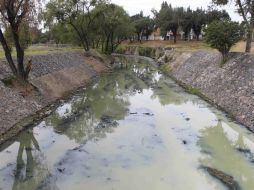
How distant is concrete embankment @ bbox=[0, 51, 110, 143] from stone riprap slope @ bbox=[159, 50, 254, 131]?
14.5 meters

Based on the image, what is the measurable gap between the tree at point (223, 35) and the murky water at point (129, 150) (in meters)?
8.59

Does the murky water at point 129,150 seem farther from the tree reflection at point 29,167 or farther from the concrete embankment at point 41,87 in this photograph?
the concrete embankment at point 41,87

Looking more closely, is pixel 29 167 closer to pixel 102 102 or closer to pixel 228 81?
pixel 102 102

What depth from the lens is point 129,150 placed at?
20.3m

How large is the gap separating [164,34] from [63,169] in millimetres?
100457

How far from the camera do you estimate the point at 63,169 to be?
17.8m

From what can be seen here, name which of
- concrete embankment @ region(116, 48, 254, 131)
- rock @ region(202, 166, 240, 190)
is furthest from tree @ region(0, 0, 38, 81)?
rock @ region(202, 166, 240, 190)

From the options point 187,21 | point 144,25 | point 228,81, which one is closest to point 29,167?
point 228,81

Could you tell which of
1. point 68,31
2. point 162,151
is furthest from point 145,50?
point 162,151

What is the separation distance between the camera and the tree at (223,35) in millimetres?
37250

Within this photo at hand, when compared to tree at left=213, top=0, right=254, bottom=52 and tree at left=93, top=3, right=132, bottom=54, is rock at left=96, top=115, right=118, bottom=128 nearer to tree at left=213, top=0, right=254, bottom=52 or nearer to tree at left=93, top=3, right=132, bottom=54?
tree at left=213, top=0, right=254, bottom=52

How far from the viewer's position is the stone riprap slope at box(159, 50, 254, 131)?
27203 mm

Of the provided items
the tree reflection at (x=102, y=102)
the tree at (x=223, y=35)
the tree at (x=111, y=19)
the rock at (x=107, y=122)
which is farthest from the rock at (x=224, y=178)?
the tree at (x=111, y=19)

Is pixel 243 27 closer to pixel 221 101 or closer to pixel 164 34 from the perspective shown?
pixel 221 101
